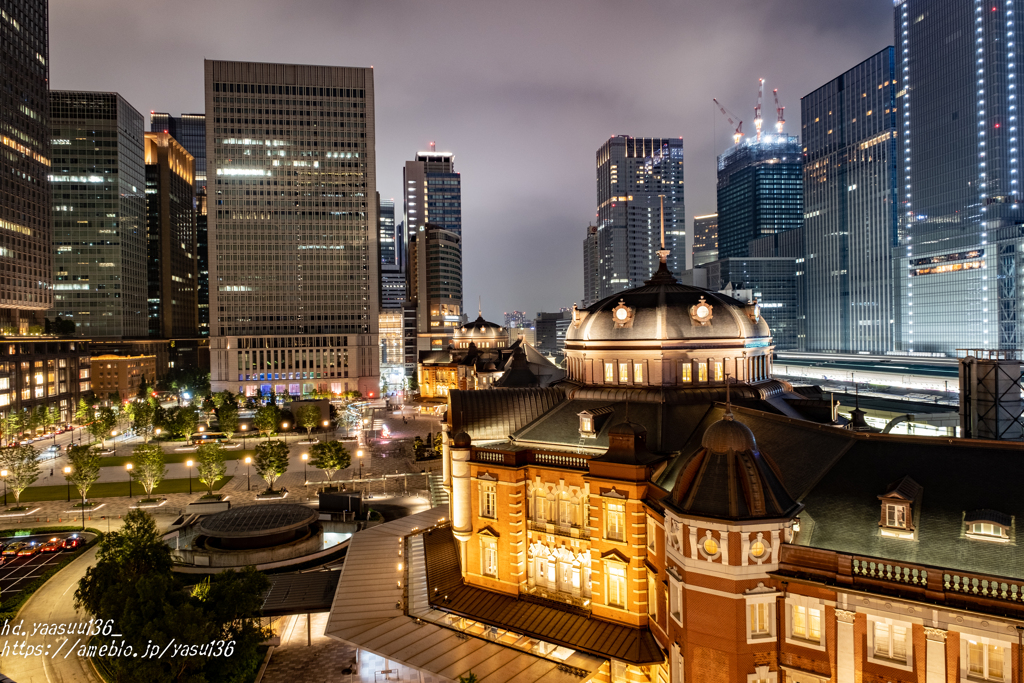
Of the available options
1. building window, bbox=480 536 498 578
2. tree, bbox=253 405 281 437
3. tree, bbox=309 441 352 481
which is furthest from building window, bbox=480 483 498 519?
tree, bbox=253 405 281 437

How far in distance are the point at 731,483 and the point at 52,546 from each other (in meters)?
58.4

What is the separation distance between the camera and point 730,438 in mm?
24844

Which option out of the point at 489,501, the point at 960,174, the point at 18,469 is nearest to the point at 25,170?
the point at 18,469

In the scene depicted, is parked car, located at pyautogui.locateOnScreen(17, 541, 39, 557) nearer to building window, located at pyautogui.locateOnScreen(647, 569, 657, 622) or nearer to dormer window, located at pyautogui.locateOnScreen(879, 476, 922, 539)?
building window, located at pyautogui.locateOnScreen(647, 569, 657, 622)

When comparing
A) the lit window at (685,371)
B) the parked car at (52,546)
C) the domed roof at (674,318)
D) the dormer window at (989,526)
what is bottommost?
the parked car at (52,546)

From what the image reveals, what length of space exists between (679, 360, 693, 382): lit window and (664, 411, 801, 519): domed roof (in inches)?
540

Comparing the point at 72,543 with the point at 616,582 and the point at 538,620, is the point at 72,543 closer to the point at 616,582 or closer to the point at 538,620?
the point at 538,620

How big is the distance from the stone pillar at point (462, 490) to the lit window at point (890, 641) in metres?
22.6

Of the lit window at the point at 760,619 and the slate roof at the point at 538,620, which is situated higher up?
the lit window at the point at 760,619

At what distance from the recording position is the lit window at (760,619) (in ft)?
77.5

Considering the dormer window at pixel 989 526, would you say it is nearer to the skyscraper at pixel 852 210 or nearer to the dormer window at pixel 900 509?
the dormer window at pixel 900 509

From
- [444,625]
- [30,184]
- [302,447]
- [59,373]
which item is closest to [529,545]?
[444,625]

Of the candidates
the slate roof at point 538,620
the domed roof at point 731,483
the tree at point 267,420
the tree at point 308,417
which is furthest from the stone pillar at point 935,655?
the tree at point 308,417

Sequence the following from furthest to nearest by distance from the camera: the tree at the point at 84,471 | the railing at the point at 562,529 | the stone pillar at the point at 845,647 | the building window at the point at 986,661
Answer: the tree at the point at 84,471, the railing at the point at 562,529, the stone pillar at the point at 845,647, the building window at the point at 986,661
